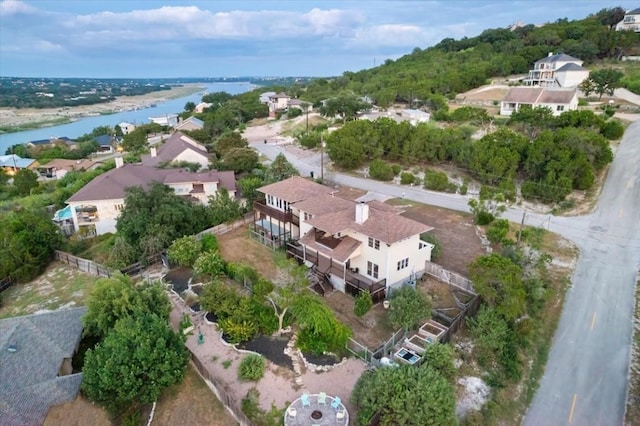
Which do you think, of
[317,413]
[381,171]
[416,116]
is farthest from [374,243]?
[416,116]

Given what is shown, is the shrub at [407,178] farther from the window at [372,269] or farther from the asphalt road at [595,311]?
the window at [372,269]

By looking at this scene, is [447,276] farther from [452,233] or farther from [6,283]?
[6,283]

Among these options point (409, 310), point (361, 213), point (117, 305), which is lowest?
point (409, 310)

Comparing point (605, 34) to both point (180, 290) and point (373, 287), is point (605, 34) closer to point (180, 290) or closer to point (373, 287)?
point (373, 287)

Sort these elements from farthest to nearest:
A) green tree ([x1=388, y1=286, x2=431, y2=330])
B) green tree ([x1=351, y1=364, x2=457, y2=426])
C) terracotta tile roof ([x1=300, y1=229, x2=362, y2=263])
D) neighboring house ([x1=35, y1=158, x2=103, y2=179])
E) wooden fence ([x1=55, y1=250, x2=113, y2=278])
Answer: neighboring house ([x1=35, y1=158, x2=103, y2=179])
wooden fence ([x1=55, y1=250, x2=113, y2=278])
terracotta tile roof ([x1=300, y1=229, x2=362, y2=263])
green tree ([x1=388, y1=286, x2=431, y2=330])
green tree ([x1=351, y1=364, x2=457, y2=426])

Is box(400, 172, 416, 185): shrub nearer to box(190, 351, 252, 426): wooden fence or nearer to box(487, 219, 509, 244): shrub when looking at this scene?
box(487, 219, 509, 244): shrub

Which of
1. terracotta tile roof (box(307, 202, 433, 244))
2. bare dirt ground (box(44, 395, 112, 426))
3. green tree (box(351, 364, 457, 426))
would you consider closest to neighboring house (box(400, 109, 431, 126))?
terracotta tile roof (box(307, 202, 433, 244))
